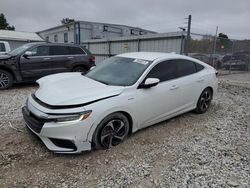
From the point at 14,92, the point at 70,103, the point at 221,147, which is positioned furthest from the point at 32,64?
the point at 221,147

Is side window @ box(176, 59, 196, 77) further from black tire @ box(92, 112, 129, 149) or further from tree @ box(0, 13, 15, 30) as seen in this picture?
tree @ box(0, 13, 15, 30)

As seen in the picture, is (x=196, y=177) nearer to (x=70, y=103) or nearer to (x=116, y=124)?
(x=116, y=124)

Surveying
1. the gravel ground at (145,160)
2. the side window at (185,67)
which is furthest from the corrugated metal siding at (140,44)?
the gravel ground at (145,160)

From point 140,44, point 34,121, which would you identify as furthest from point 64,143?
point 140,44

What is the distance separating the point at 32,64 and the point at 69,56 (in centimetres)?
147

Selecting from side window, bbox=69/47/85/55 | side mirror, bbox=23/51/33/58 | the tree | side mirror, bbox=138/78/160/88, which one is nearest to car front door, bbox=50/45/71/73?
side window, bbox=69/47/85/55

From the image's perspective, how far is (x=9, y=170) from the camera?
2695 mm

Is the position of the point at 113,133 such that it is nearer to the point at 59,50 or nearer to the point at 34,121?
the point at 34,121

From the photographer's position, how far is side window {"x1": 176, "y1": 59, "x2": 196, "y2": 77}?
4.28 metres

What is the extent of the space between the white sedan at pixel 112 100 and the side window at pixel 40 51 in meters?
4.24

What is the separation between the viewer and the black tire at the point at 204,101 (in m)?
4.86

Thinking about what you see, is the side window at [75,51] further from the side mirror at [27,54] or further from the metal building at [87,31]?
the metal building at [87,31]

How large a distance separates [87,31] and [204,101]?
19.4 meters

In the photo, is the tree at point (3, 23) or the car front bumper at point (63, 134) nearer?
the car front bumper at point (63, 134)
